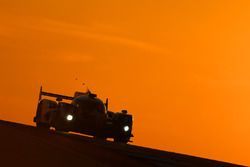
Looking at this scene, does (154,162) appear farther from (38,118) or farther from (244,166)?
(38,118)

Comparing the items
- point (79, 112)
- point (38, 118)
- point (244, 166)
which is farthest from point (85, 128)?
point (244, 166)

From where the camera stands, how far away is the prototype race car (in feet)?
129

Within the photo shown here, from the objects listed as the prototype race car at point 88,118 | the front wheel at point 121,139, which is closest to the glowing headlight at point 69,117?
Answer: the prototype race car at point 88,118

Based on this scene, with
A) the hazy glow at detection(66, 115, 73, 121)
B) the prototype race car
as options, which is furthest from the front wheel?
the hazy glow at detection(66, 115, 73, 121)

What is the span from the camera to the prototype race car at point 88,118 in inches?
1548

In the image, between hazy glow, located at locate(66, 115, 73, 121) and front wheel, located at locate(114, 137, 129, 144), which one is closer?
hazy glow, located at locate(66, 115, 73, 121)

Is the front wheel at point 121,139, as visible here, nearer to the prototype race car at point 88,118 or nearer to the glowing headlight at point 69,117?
the prototype race car at point 88,118

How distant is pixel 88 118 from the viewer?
129 feet

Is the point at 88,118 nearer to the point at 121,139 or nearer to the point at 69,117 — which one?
the point at 69,117

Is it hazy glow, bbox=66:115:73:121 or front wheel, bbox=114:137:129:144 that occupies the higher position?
hazy glow, bbox=66:115:73:121

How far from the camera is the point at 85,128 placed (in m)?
39.2

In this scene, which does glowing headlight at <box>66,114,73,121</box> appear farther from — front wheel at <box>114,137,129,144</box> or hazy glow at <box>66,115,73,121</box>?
front wheel at <box>114,137,129,144</box>

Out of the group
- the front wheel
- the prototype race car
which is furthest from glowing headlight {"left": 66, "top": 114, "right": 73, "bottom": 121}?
the front wheel

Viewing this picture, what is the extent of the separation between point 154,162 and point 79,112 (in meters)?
20.3
